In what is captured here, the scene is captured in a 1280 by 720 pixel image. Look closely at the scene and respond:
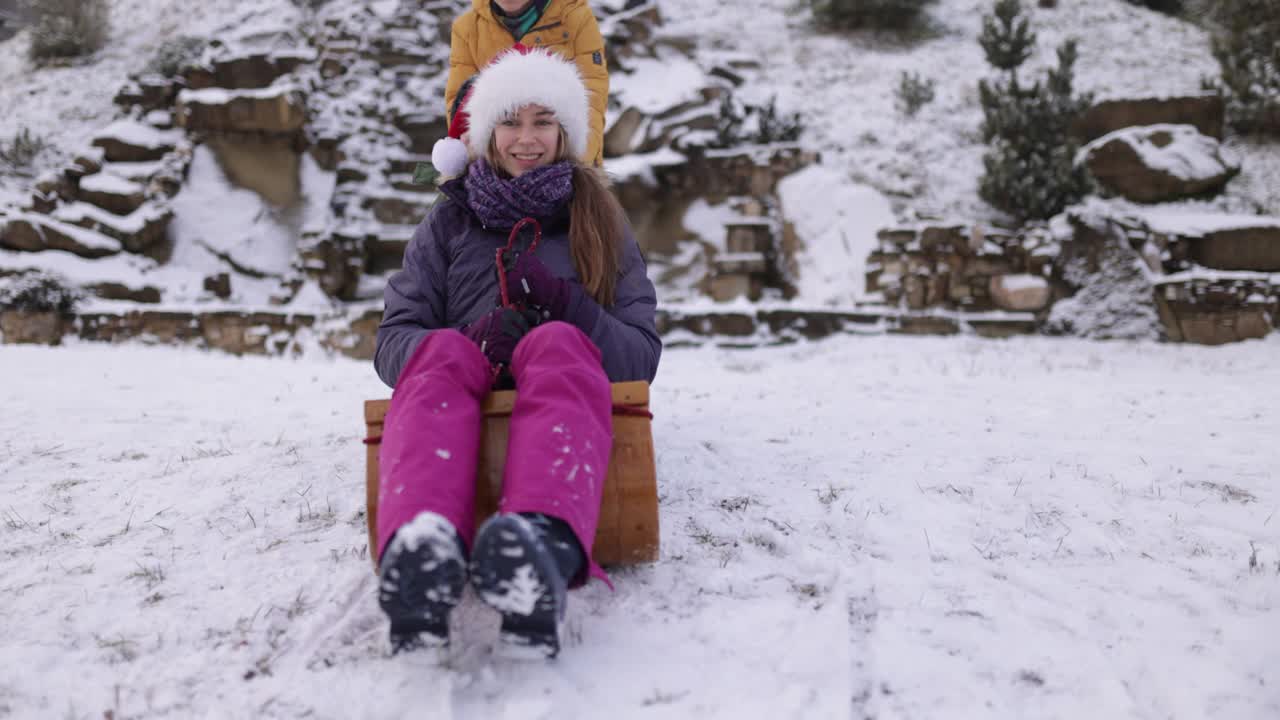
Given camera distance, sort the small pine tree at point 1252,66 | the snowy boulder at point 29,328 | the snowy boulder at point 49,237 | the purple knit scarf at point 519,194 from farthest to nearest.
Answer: the small pine tree at point 1252,66 → the snowy boulder at point 49,237 → the snowy boulder at point 29,328 → the purple knit scarf at point 519,194

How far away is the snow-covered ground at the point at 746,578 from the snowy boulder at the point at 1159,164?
5753 mm

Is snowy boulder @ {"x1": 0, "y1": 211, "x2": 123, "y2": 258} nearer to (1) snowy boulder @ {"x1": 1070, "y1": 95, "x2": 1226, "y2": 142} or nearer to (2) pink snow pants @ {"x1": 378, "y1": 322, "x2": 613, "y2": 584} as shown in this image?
Result: (2) pink snow pants @ {"x1": 378, "y1": 322, "x2": 613, "y2": 584}

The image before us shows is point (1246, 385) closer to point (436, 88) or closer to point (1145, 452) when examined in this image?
point (1145, 452)

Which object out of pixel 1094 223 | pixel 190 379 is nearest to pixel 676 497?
pixel 190 379

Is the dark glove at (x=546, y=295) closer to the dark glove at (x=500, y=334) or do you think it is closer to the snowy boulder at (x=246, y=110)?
the dark glove at (x=500, y=334)

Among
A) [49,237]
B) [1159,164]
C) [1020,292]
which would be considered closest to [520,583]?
[1020,292]

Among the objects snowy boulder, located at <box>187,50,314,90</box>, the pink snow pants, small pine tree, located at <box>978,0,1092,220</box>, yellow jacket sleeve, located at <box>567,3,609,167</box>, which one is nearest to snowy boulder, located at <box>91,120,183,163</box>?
snowy boulder, located at <box>187,50,314,90</box>

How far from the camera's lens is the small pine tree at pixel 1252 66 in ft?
29.9

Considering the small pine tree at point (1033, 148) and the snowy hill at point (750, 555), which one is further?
the small pine tree at point (1033, 148)

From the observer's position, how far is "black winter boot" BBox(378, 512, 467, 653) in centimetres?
122

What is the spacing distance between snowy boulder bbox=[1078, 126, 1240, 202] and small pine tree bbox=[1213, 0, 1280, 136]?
1705 millimetres

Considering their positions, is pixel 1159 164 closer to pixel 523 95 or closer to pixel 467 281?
pixel 523 95

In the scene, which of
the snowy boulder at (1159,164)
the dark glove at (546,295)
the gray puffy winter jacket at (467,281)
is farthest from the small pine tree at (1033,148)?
the dark glove at (546,295)

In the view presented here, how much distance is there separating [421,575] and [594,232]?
1.19 m
